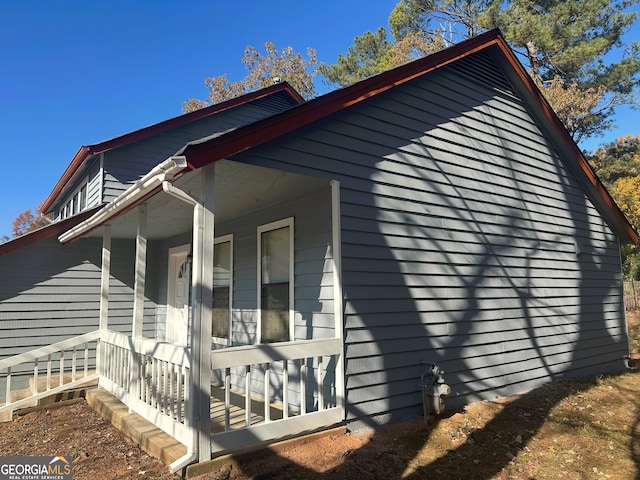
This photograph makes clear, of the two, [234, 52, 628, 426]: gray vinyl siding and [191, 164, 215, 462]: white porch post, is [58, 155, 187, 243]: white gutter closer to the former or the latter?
[191, 164, 215, 462]: white porch post

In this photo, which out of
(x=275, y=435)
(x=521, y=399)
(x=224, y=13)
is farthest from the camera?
(x=224, y=13)

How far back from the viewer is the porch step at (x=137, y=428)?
3764 millimetres

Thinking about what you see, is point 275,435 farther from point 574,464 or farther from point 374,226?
point 574,464

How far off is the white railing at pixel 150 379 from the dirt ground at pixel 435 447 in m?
0.33

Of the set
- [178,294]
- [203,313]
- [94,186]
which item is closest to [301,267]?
[203,313]

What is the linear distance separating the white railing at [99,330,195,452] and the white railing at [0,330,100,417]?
0.40m

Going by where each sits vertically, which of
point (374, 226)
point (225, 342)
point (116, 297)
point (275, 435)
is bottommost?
point (275, 435)

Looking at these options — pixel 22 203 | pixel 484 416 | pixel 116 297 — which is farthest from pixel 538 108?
pixel 22 203

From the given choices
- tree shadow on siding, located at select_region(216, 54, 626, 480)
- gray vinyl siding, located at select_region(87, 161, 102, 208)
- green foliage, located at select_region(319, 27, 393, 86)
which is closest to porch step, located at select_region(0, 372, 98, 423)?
gray vinyl siding, located at select_region(87, 161, 102, 208)

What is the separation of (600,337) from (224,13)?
54.5ft

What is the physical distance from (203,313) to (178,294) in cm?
542

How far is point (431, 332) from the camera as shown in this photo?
17.7 feet

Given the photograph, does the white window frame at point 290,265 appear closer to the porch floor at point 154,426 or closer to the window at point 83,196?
the porch floor at point 154,426

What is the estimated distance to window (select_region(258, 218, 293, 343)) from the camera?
18.1 feet
